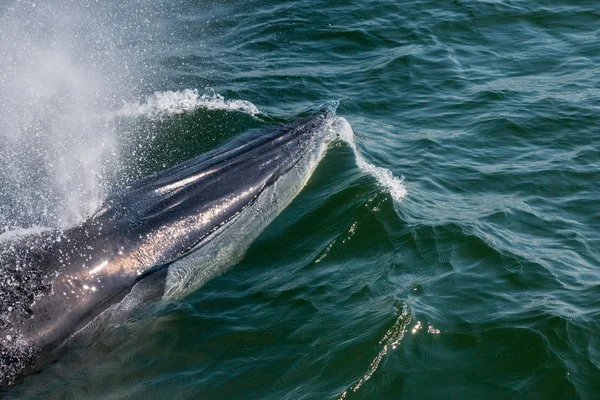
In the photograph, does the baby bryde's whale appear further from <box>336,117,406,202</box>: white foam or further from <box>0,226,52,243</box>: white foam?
<box>336,117,406,202</box>: white foam

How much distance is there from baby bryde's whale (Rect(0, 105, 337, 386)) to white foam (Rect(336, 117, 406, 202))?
2.90 feet

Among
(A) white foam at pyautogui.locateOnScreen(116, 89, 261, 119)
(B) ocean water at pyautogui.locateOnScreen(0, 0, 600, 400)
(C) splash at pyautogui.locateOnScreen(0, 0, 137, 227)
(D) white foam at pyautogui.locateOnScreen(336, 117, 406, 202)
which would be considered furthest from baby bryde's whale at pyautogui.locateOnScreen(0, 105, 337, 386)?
(A) white foam at pyautogui.locateOnScreen(116, 89, 261, 119)

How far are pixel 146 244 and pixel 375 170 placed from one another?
414 cm

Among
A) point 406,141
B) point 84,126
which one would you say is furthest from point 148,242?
point 406,141

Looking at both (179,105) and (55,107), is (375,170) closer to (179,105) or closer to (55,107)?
(179,105)

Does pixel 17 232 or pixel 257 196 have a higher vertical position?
pixel 17 232

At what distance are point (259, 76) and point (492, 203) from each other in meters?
5.87

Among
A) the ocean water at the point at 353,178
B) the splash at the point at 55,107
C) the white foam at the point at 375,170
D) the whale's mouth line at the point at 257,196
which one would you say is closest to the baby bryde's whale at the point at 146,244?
the whale's mouth line at the point at 257,196

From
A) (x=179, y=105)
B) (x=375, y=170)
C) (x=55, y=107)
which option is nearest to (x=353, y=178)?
(x=375, y=170)

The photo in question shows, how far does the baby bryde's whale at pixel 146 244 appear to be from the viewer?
8641mm

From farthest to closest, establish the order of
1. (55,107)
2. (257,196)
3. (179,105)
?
(55,107), (179,105), (257,196)

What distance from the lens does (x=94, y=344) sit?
8914 millimetres

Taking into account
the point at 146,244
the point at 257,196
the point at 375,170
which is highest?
the point at 146,244

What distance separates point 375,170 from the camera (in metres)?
12.5
